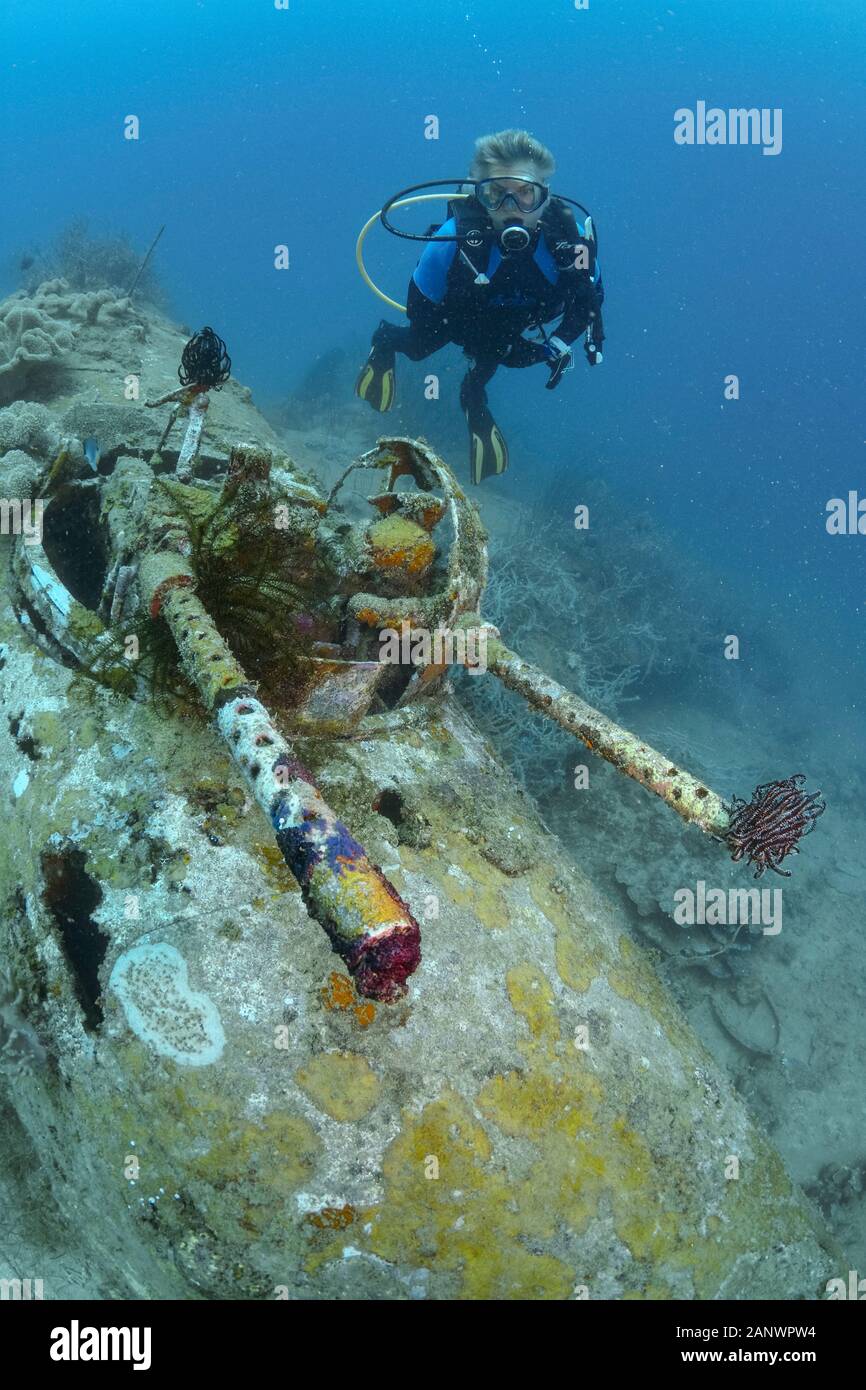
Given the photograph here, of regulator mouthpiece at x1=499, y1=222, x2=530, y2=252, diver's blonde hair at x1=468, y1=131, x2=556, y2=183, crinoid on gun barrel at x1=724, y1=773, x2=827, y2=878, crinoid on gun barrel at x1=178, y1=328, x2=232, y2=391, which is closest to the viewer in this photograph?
crinoid on gun barrel at x1=724, y1=773, x2=827, y2=878

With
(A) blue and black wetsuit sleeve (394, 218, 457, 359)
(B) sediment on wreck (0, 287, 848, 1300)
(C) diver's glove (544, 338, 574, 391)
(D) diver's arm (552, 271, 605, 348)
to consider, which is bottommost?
(B) sediment on wreck (0, 287, 848, 1300)

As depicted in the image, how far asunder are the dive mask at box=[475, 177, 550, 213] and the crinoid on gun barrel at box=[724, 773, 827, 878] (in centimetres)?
667

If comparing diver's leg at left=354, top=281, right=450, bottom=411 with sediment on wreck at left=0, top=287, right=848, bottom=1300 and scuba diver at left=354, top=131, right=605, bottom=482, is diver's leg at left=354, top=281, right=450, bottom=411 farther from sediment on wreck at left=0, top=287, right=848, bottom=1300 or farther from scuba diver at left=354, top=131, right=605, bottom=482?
sediment on wreck at left=0, top=287, right=848, bottom=1300

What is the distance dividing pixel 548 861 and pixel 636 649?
8237 millimetres

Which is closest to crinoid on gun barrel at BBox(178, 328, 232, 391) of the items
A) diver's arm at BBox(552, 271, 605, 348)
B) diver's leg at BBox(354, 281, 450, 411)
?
diver's arm at BBox(552, 271, 605, 348)

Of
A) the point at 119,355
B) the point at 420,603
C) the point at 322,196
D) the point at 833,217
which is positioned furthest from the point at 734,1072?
the point at 833,217

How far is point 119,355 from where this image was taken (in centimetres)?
803

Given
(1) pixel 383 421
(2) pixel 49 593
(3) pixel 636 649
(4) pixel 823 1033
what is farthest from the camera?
(1) pixel 383 421

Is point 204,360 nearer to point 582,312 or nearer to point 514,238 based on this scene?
point 514,238

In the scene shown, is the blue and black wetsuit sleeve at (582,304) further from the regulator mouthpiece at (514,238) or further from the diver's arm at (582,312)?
the regulator mouthpiece at (514,238)

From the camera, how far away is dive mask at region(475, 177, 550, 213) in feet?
22.4

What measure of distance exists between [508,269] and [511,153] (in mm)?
972

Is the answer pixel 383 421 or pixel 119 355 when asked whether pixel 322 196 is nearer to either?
pixel 383 421

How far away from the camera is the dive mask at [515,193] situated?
22.4 feet
